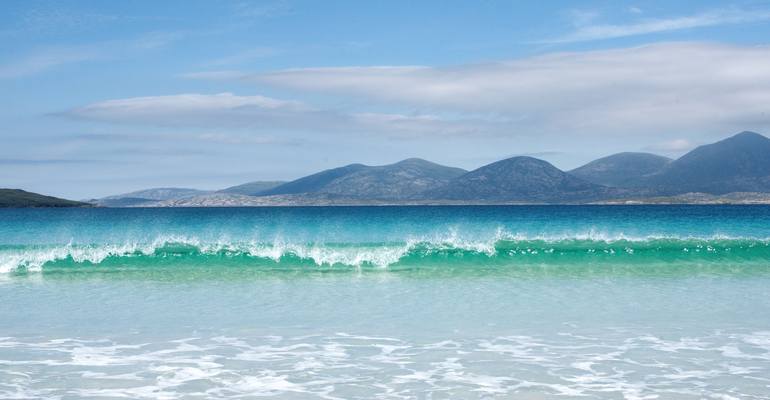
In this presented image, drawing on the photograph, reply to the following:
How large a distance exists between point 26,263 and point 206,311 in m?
14.7

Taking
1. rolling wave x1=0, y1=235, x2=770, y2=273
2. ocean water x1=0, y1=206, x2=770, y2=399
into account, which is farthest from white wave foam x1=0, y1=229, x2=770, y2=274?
ocean water x1=0, y1=206, x2=770, y2=399

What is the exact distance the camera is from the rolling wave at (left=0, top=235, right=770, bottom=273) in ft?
88.9

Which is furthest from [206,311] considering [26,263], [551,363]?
[26,263]

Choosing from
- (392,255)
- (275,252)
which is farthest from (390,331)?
(275,252)

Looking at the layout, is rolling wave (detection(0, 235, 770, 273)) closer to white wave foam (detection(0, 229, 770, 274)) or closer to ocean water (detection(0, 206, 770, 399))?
white wave foam (detection(0, 229, 770, 274))

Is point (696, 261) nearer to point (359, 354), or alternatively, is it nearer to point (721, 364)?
point (721, 364)

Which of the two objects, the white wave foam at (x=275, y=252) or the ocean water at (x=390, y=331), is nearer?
the ocean water at (x=390, y=331)

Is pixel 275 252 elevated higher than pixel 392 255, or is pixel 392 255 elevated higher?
pixel 275 252

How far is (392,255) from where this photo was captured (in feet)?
92.8

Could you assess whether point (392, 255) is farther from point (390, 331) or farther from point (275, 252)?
point (390, 331)

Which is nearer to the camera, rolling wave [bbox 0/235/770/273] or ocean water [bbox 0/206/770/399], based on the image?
ocean water [bbox 0/206/770/399]

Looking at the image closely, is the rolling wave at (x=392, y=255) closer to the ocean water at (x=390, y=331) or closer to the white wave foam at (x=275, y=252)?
the white wave foam at (x=275, y=252)

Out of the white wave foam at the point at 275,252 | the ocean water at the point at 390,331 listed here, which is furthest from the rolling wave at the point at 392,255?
the ocean water at the point at 390,331

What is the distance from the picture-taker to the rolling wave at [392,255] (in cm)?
2711
